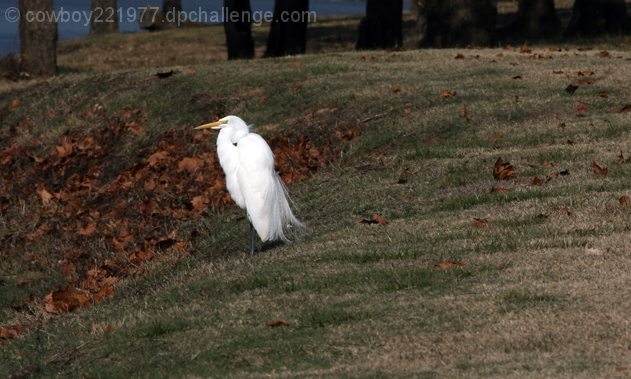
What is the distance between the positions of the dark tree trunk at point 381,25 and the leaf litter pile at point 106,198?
755cm

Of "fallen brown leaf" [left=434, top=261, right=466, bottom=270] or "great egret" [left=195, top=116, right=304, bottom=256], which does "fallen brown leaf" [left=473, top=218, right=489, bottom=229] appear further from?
"great egret" [left=195, top=116, right=304, bottom=256]

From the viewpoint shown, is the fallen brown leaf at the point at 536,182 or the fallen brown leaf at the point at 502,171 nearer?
the fallen brown leaf at the point at 536,182

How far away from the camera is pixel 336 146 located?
10.4 meters

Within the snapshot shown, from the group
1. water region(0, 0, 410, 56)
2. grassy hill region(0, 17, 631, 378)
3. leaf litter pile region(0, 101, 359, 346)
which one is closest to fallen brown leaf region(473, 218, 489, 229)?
grassy hill region(0, 17, 631, 378)

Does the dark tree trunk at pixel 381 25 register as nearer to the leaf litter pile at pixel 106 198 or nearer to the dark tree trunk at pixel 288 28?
the dark tree trunk at pixel 288 28

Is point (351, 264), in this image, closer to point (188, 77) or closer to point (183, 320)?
point (183, 320)

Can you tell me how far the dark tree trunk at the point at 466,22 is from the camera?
18.1m

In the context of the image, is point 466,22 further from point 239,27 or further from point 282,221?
point 282,221

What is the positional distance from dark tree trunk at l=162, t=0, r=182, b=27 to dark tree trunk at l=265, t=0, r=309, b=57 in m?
19.4

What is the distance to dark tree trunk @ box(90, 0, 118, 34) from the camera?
37688 millimetres

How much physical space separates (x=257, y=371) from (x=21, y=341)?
2.40 m

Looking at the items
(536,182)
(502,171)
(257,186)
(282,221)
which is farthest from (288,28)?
(257,186)

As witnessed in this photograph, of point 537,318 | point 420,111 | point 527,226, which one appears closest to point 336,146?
point 420,111

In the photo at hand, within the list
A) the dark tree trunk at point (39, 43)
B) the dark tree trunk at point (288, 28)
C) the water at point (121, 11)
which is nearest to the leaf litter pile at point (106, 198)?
the dark tree trunk at point (39, 43)
